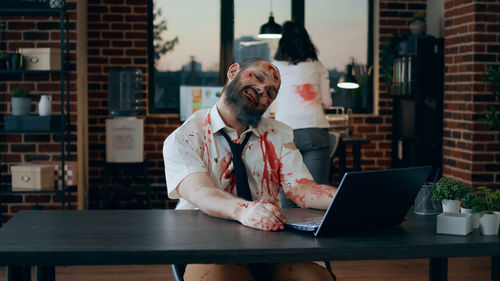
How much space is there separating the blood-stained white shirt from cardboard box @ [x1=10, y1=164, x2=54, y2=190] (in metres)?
2.75

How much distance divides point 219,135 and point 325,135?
203 centimetres

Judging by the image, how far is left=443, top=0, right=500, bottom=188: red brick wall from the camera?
4.68 metres

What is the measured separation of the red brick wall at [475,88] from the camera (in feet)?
15.4

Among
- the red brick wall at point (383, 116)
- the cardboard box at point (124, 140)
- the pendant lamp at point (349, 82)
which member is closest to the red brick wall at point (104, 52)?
the cardboard box at point (124, 140)

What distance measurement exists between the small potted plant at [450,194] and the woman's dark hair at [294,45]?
2140 millimetres

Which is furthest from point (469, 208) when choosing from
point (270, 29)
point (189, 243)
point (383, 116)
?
point (383, 116)

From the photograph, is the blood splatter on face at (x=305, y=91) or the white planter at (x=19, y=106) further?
the white planter at (x=19, y=106)

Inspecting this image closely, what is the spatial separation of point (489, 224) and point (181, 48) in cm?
478

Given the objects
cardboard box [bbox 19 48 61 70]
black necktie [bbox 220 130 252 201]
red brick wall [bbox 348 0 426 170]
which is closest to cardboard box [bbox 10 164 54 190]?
cardboard box [bbox 19 48 61 70]

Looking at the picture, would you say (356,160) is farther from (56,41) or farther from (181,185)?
(181,185)

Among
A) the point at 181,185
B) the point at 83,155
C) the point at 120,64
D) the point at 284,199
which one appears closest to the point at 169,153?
the point at 181,185

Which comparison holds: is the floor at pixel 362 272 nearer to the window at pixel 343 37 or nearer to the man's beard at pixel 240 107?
the man's beard at pixel 240 107

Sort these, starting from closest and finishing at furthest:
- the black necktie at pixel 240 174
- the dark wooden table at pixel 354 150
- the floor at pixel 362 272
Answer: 1. the black necktie at pixel 240 174
2. the floor at pixel 362 272
3. the dark wooden table at pixel 354 150

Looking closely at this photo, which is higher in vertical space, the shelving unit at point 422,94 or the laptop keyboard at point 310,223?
the shelving unit at point 422,94
